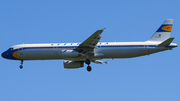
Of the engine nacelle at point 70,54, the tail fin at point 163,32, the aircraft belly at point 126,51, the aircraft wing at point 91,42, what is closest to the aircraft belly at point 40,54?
the engine nacelle at point 70,54

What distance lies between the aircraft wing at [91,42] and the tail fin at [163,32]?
7.73m

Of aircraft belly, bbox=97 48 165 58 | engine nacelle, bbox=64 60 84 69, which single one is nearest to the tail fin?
aircraft belly, bbox=97 48 165 58

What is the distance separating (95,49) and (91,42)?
1635mm

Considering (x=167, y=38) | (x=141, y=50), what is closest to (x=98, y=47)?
(x=141, y=50)

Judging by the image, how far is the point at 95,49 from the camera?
46.7m

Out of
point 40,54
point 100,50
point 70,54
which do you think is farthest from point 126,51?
point 40,54

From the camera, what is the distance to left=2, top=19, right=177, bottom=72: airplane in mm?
45750

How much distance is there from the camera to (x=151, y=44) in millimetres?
46219

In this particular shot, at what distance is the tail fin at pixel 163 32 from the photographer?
157ft

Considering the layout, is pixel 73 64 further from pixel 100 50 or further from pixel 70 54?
pixel 100 50

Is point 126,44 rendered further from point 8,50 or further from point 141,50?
point 8,50

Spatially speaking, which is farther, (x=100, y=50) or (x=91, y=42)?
(x=100, y=50)

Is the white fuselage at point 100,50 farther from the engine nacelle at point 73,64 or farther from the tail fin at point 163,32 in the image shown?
the engine nacelle at point 73,64

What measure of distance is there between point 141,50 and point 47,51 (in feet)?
39.7
